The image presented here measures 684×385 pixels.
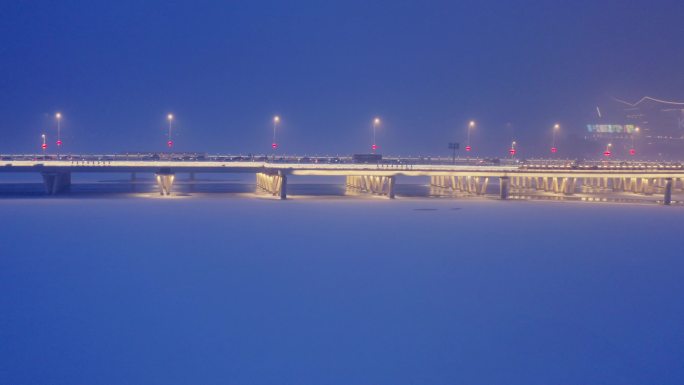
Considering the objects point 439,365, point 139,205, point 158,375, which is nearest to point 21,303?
point 158,375

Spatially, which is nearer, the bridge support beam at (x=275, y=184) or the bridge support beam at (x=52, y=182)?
the bridge support beam at (x=275, y=184)

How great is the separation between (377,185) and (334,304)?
51145 mm

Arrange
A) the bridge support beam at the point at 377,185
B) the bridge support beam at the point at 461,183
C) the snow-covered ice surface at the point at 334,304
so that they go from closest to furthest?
the snow-covered ice surface at the point at 334,304, the bridge support beam at the point at 377,185, the bridge support beam at the point at 461,183

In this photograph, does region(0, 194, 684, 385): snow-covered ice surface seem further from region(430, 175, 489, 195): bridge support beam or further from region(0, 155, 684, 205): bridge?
region(430, 175, 489, 195): bridge support beam

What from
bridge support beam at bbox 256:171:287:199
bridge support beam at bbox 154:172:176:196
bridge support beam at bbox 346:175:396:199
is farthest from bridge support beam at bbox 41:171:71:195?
bridge support beam at bbox 346:175:396:199

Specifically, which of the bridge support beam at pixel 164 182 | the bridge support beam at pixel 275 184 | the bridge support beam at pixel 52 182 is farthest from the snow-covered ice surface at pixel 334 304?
the bridge support beam at pixel 52 182

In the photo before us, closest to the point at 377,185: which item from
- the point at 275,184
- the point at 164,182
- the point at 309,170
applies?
the point at 309,170

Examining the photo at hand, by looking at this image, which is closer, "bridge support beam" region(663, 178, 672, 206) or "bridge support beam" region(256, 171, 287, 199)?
"bridge support beam" region(256, 171, 287, 199)

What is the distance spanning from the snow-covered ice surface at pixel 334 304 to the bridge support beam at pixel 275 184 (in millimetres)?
20400

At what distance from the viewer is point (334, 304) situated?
68.5 ft

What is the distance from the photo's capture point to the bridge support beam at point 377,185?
6619 centimetres

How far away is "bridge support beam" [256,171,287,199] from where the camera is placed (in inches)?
2425

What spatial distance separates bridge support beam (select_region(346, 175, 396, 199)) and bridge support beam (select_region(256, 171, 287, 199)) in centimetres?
1236

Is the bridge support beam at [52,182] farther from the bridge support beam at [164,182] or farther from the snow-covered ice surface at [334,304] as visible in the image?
the snow-covered ice surface at [334,304]
